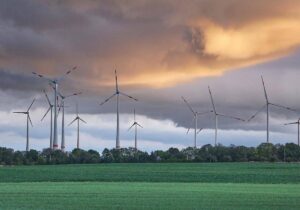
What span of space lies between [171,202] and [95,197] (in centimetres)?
708

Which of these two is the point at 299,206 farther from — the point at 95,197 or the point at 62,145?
the point at 62,145

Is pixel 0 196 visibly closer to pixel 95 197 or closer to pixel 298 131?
pixel 95 197

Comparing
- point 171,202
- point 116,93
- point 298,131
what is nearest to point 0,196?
point 171,202

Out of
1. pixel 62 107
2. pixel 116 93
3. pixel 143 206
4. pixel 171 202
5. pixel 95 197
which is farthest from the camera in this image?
pixel 62 107

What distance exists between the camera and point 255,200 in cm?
5003

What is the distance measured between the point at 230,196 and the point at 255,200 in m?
4.28

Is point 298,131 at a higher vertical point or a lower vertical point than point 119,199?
higher

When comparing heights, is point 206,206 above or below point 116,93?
below

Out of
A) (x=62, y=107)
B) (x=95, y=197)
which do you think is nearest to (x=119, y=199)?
(x=95, y=197)

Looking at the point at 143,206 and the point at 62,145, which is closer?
the point at 143,206

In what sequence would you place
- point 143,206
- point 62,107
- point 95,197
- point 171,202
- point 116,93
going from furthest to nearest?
point 62,107 → point 116,93 → point 95,197 → point 171,202 → point 143,206

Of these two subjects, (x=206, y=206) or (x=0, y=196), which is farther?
(x=0, y=196)

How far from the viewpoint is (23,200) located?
47.9 meters

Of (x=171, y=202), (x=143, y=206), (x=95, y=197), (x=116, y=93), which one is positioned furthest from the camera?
(x=116, y=93)
